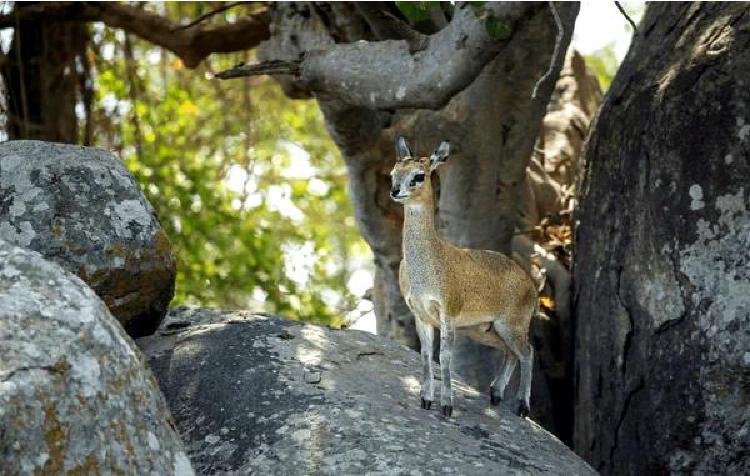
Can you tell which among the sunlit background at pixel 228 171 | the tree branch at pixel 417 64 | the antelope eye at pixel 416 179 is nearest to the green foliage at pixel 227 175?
the sunlit background at pixel 228 171

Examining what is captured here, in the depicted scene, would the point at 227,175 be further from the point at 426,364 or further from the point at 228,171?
the point at 426,364

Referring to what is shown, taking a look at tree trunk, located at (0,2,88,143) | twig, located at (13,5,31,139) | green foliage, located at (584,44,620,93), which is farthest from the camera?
green foliage, located at (584,44,620,93)

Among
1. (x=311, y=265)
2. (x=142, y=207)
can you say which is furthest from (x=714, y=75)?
(x=311, y=265)

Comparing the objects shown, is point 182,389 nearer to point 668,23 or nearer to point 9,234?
point 9,234

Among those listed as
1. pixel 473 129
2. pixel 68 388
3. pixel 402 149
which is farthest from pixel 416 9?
pixel 68 388

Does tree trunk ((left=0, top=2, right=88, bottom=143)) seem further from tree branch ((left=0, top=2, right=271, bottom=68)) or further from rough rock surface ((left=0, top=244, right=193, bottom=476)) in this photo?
rough rock surface ((left=0, top=244, right=193, bottom=476))

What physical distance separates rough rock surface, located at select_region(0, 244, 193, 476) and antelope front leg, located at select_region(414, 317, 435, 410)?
2.45 meters

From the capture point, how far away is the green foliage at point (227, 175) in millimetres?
15742

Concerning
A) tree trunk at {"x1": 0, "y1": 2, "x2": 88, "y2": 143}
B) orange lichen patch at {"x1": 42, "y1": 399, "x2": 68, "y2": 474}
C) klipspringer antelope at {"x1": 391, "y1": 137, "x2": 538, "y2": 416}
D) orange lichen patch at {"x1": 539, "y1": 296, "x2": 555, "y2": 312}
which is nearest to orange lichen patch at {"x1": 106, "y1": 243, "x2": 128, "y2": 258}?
klipspringer antelope at {"x1": 391, "y1": 137, "x2": 538, "y2": 416}

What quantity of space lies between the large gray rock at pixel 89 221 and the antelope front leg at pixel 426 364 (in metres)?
1.71

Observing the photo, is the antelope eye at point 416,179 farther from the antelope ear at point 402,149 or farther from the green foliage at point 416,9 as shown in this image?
the green foliage at point 416,9

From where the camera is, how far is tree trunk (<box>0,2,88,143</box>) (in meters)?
14.5

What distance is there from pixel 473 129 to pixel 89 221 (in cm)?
448

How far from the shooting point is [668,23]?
438 inches
